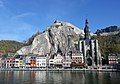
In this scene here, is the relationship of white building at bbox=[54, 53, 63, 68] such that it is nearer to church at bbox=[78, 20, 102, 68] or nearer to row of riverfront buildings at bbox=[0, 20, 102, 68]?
row of riverfront buildings at bbox=[0, 20, 102, 68]

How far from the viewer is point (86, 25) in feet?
495

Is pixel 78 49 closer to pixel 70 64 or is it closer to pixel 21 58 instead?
pixel 70 64

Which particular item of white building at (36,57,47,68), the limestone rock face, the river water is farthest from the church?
the river water

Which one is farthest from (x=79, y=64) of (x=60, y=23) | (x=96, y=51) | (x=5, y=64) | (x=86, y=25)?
(x=60, y=23)

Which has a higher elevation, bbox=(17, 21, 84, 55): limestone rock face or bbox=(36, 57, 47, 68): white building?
bbox=(17, 21, 84, 55): limestone rock face

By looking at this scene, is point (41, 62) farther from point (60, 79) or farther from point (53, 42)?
point (60, 79)

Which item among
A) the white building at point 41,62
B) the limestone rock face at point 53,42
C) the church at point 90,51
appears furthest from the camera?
the limestone rock face at point 53,42

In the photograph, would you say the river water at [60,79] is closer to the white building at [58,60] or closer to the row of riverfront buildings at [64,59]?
the row of riverfront buildings at [64,59]

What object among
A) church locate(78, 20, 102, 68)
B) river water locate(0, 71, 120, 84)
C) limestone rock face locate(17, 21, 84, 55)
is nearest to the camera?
river water locate(0, 71, 120, 84)

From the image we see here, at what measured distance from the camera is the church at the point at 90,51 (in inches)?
5548

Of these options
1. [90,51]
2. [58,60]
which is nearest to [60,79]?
[58,60]

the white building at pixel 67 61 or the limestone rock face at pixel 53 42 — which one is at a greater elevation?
the limestone rock face at pixel 53 42

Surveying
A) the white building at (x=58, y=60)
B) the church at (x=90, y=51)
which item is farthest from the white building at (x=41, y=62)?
the church at (x=90, y=51)

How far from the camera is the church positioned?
14091 centimetres
